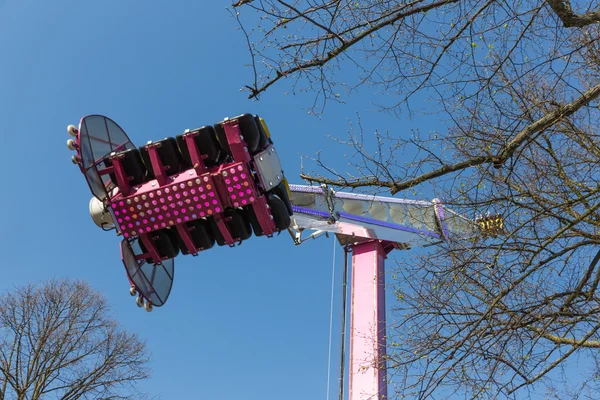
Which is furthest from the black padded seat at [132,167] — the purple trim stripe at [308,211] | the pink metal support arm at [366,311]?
the pink metal support arm at [366,311]

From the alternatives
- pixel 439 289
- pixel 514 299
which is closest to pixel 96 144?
pixel 439 289

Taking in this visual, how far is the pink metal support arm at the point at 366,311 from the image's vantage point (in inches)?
621

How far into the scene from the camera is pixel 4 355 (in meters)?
15.3

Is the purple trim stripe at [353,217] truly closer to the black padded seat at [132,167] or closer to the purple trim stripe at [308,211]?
the purple trim stripe at [308,211]

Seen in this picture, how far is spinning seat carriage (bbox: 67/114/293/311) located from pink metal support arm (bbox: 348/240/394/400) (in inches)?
234

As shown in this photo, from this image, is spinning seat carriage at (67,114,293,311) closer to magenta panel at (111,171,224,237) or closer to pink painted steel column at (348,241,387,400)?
magenta panel at (111,171,224,237)

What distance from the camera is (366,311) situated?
56.8ft

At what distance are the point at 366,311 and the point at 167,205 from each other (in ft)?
28.9

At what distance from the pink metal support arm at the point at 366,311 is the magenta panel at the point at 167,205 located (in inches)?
259

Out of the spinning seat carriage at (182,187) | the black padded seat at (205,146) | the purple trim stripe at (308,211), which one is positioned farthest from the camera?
the purple trim stripe at (308,211)

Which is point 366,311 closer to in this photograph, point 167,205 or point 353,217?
→ point 353,217

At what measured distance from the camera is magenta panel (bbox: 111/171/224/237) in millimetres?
9914

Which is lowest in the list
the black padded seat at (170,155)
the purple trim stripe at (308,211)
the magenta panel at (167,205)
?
the magenta panel at (167,205)

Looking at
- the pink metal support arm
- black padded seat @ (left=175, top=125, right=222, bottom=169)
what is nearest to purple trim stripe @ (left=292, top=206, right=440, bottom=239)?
the pink metal support arm
